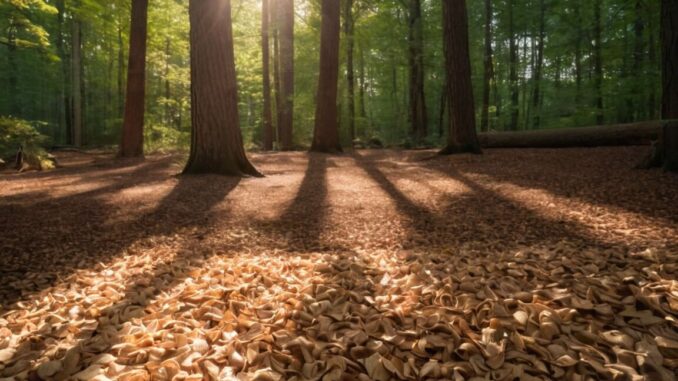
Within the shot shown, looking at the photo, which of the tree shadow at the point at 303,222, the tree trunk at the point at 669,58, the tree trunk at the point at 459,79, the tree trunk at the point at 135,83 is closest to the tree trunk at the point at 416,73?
the tree trunk at the point at 459,79

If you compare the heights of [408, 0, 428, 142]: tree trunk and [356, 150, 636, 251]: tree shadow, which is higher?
[408, 0, 428, 142]: tree trunk

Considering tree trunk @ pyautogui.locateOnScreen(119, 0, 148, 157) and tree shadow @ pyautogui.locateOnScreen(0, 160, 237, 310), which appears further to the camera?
tree trunk @ pyautogui.locateOnScreen(119, 0, 148, 157)

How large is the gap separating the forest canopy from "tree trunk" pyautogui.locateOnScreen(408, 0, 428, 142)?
6cm

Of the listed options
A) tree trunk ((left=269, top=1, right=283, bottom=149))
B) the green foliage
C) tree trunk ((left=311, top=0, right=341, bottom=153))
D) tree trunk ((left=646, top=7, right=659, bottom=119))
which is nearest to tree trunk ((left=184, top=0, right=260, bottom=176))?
the green foliage

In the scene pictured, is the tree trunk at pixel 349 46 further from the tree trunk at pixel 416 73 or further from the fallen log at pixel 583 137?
the fallen log at pixel 583 137

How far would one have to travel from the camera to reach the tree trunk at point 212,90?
5.97 meters

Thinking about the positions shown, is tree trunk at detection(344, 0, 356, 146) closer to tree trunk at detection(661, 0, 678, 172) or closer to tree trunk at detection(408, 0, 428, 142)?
tree trunk at detection(408, 0, 428, 142)

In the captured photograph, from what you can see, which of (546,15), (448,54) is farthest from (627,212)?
(546,15)

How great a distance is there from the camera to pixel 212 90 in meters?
6.01

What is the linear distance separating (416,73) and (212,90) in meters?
11.5

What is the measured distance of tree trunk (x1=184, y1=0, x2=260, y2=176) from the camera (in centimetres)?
597

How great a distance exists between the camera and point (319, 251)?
10.6 feet

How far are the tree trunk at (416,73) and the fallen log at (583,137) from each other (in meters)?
5.55

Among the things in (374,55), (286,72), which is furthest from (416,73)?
(374,55)
